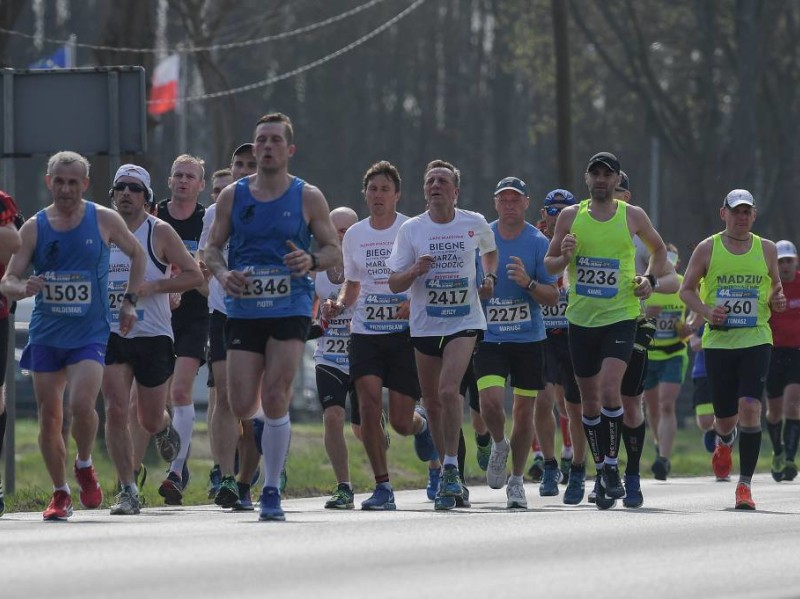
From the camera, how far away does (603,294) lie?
1406 cm

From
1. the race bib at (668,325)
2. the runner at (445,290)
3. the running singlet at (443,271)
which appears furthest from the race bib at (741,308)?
the race bib at (668,325)

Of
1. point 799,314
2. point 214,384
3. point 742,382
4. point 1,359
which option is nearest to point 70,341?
point 1,359

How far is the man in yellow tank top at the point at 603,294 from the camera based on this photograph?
1402cm

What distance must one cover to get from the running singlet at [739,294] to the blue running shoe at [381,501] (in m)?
2.47

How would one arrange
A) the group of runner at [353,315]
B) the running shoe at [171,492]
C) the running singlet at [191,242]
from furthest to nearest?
the running singlet at [191,242]
the running shoe at [171,492]
the group of runner at [353,315]

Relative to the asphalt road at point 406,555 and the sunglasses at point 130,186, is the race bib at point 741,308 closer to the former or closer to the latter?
the asphalt road at point 406,555

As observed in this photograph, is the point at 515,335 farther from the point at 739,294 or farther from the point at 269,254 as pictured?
the point at 269,254

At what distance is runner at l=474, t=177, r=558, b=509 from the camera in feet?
48.5

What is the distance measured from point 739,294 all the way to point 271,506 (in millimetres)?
4237

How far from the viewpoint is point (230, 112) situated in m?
35.4

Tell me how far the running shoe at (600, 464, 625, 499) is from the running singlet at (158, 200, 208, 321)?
337 centimetres

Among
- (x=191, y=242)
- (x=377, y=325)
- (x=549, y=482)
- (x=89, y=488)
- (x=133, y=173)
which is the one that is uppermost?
(x=133, y=173)

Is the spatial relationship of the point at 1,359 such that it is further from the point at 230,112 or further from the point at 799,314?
the point at 230,112

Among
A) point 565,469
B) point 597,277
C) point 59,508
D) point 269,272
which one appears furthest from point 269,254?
point 565,469
